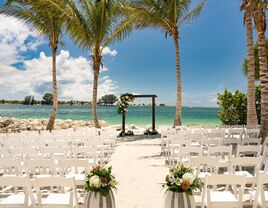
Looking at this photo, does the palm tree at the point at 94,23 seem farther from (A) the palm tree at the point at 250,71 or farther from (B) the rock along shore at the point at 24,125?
(A) the palm tree at the point at 250,71

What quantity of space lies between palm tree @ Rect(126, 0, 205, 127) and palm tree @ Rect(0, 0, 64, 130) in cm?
494

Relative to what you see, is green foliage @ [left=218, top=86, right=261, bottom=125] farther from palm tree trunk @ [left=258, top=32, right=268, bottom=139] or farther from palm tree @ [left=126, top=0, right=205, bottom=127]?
palm tree trunk @ [left=258, top=32, right=268, bottom=139]

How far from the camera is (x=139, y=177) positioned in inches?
406

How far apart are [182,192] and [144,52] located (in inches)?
5758

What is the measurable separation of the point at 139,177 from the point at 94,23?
15.5 meters

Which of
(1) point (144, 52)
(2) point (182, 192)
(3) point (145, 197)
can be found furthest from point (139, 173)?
(1) point (144, 52)

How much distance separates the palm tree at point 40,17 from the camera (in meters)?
21.7

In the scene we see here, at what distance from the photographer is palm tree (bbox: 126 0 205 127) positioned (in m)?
24.5

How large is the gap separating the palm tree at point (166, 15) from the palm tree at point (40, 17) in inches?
194

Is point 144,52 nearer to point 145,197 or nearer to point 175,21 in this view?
point 175,21

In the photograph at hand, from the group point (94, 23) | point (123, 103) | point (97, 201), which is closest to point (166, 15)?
point (94, 23)

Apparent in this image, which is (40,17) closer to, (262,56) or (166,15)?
(166,15)

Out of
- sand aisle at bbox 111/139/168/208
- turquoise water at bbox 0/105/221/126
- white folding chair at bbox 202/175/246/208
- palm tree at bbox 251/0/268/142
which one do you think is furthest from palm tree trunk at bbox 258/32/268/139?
turquoise water at bbox 0/105/221/126

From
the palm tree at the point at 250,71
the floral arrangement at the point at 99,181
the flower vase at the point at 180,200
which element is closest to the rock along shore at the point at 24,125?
the palm tree at the point at 250,71
